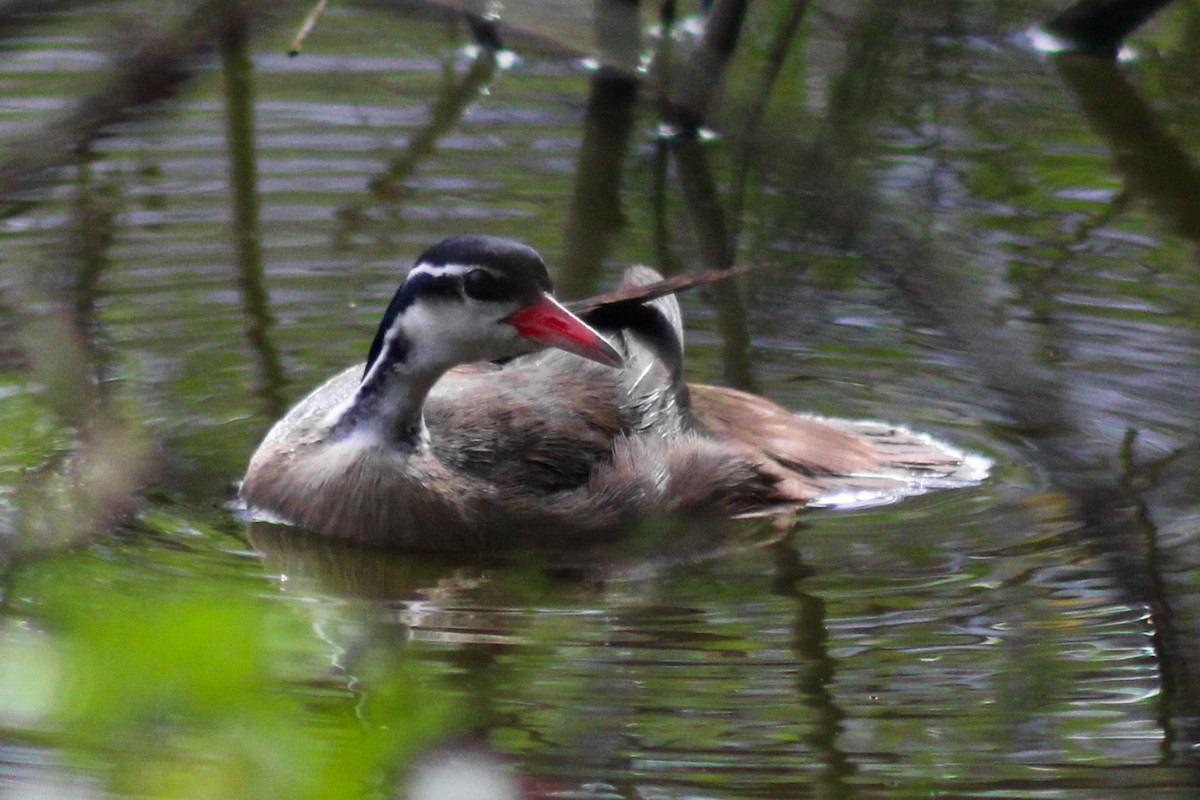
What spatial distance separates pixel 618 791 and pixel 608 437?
2596 millimetres

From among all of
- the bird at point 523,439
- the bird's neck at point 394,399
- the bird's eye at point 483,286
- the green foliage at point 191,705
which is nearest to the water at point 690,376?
the green foliage at point 191,705

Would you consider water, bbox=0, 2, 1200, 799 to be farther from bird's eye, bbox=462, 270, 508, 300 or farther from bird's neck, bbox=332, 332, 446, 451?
bird's eye, bbox=462, 270, 508, 300

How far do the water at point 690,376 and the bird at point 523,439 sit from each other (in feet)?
0.61

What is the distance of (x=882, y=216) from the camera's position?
1724mm

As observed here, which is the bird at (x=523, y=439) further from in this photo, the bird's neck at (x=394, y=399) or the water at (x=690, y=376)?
the water at (x=690, y=376)

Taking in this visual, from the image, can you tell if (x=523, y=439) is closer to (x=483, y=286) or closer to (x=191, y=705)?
(x=483, y=286)

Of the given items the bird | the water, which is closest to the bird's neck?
the bird

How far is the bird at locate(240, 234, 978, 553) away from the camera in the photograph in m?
5.68

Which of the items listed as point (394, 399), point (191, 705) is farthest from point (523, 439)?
point (191, 705)

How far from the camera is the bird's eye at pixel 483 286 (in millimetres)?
5617

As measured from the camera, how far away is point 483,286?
5629 millimetres

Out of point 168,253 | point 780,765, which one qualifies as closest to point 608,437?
point 780,765

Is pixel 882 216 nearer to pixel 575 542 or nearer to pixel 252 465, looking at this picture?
pixel 575 542

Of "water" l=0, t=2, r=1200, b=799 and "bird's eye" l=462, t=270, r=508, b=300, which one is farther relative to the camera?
"bird's eye" l=462, t=270, r=508, b=300
